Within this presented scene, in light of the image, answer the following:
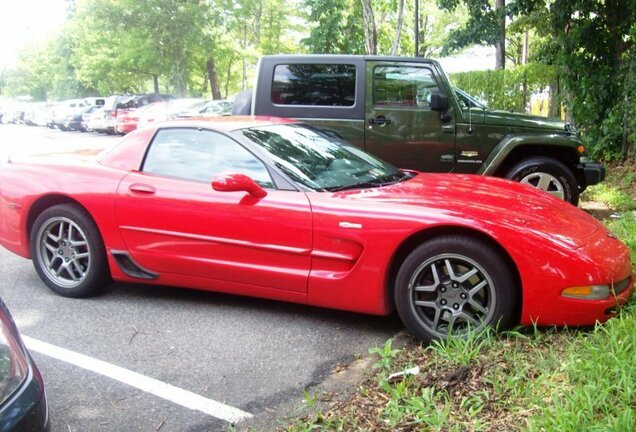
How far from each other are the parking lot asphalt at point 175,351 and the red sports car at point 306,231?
0.75 feet

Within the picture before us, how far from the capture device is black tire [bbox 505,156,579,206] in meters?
6.13

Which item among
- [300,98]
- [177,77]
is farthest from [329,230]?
[177,77]

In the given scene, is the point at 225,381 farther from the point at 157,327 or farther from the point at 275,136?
the point at 275,136

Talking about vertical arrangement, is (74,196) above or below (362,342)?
above

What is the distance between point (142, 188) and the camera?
4.05 meters

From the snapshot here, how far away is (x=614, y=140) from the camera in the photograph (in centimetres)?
991

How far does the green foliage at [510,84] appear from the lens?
11617mm

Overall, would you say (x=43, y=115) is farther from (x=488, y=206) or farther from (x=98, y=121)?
(x=488, y=206)

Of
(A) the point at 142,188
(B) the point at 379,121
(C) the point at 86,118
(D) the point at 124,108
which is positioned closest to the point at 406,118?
(B) the point at 379,121

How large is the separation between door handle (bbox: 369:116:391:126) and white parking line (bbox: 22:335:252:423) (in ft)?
13.3

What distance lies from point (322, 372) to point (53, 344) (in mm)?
1732

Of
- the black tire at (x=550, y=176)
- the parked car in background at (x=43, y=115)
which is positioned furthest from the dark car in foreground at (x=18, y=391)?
the parked car in background at (x=43, y=115)

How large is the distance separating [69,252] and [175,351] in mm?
1505

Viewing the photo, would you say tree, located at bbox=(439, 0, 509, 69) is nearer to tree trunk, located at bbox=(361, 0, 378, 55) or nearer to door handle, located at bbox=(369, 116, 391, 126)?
tree trunk, located at bbox=(361, 0, 378, 55)
